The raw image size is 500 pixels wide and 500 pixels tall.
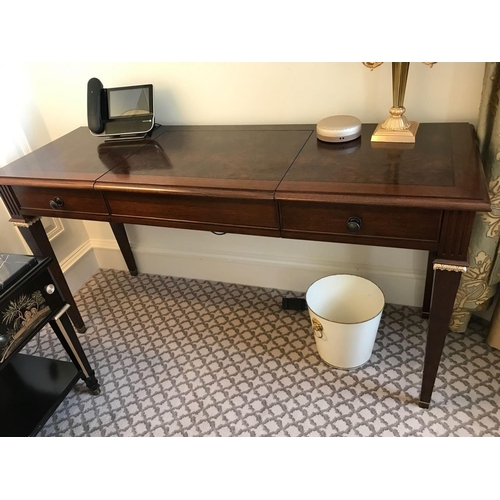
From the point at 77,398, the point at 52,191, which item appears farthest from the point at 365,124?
the point at 77,398

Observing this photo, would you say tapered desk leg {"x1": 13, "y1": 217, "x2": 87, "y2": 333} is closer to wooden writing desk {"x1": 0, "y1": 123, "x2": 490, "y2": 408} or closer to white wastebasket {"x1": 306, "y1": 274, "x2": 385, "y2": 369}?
wooden writing desk {"x1": 0, "y1": 123, "x2": 490, "y2": 408}

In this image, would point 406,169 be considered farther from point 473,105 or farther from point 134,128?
point 134,128

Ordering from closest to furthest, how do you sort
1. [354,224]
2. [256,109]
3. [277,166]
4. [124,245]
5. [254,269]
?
1. [354,224]
2. [277,166]
3. [256,109]
4. [254,269]
5. [124,245]

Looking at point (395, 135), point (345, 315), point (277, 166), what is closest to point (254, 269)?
point (345, 315)

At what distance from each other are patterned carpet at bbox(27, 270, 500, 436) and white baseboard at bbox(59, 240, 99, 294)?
219 millimetres

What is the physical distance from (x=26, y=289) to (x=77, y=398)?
541 mm

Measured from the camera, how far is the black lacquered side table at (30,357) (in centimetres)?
117

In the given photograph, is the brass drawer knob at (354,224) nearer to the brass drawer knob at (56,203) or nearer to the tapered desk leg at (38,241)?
the brass drawer knob at (56,203)

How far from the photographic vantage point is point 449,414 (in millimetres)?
1319

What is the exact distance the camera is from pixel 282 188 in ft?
3.55

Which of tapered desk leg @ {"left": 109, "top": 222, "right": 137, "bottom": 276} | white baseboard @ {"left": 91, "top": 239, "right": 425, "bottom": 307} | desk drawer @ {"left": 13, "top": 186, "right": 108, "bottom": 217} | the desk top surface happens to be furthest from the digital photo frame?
white baseboard @ {"left": 91, "top": 239, "right": 425, "bottom": 307}

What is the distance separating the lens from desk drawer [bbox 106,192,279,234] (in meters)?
1.14

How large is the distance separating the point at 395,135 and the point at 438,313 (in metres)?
0.51

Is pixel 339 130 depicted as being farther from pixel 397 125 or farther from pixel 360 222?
pixel 360 222
